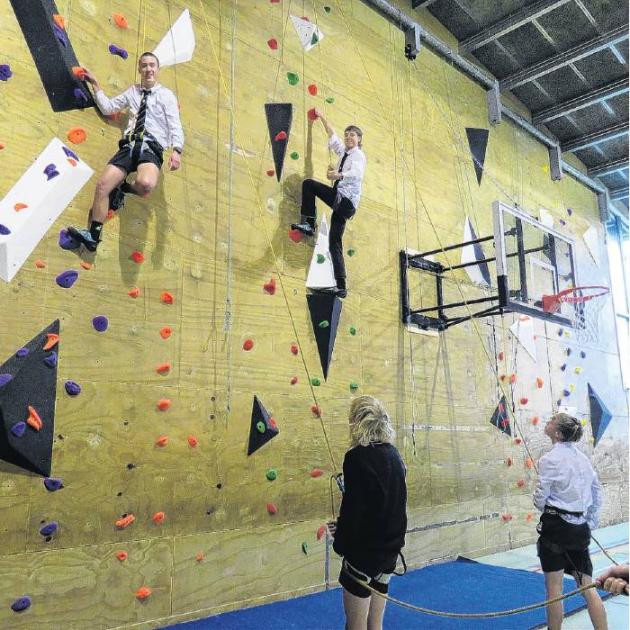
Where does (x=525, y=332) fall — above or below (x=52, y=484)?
above

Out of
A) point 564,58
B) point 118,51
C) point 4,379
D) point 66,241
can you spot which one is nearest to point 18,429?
point 4,379

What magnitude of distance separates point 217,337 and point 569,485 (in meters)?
1.94

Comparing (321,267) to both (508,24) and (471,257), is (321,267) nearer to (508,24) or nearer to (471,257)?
(471,257)

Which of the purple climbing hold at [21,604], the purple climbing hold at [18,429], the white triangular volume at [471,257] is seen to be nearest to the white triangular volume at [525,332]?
the white triangular volume at [471,257]

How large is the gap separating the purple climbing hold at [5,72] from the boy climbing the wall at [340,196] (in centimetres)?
175

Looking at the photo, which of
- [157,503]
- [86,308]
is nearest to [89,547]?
[157,503]

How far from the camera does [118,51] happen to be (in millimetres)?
3113

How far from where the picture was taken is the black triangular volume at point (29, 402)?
2465 mm

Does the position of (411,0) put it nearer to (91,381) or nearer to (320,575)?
(91,381)

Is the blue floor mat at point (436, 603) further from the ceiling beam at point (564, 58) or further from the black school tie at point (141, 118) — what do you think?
the ceiling beam at point (564, 58)

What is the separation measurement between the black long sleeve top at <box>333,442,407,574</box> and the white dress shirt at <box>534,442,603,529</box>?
0.88 m

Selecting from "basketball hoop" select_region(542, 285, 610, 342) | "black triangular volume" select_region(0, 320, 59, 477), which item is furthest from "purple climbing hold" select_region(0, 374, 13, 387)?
"basketball hoop" select_region(542, 285, 610, 342)

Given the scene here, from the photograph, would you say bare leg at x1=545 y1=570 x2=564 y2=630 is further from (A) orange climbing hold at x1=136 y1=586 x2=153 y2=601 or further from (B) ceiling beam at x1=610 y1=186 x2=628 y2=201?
(B) ceiling beam at x1=610 y1=186 x2=628 y2=201

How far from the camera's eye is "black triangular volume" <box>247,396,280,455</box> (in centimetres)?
329
